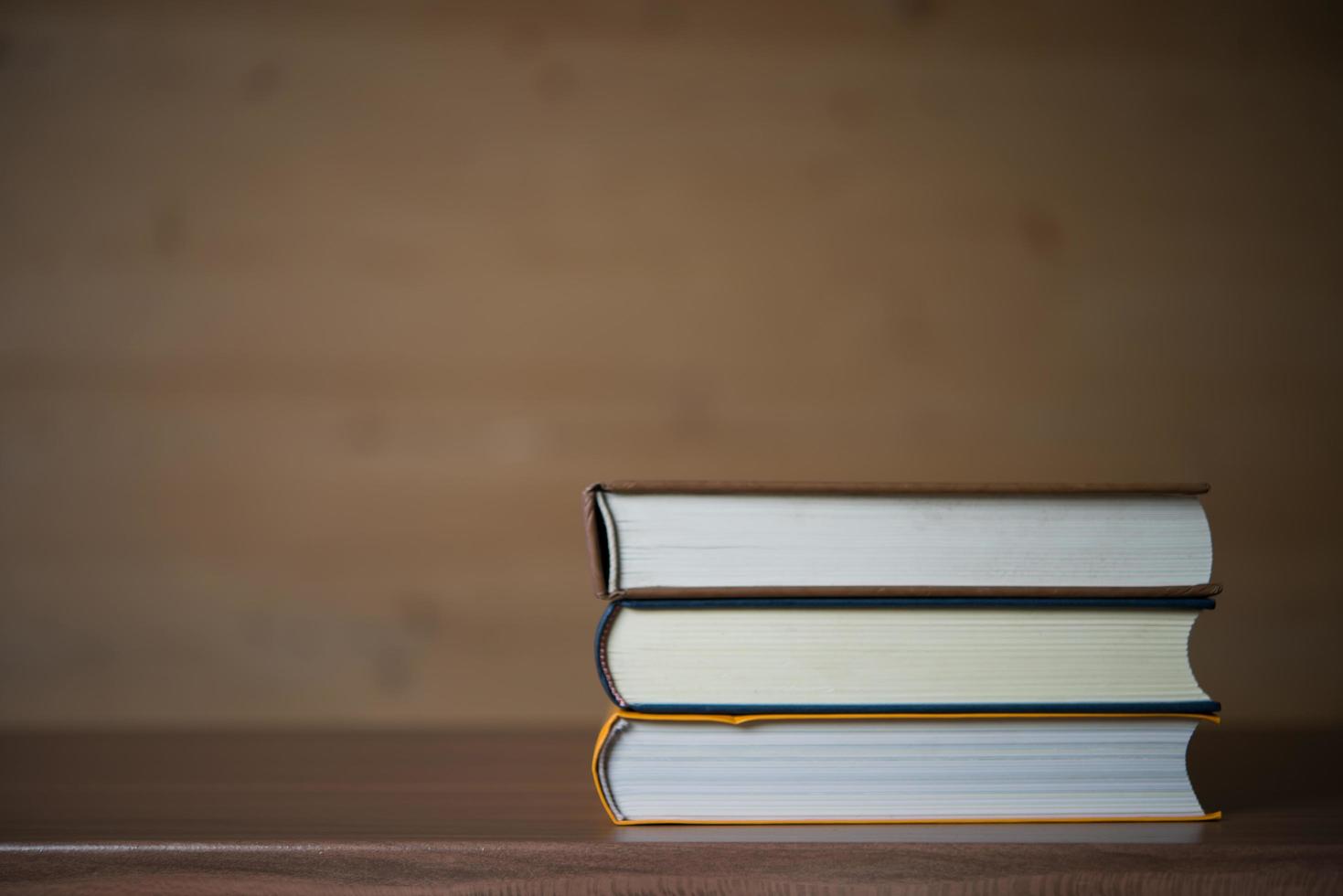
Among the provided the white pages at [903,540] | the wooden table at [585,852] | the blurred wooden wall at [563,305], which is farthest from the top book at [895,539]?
the blurred wooden wall at [563,305]

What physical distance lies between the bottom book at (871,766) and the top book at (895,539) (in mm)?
59

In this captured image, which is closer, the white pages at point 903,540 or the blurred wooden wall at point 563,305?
the white pages at point 903,540

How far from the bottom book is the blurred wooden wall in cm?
44

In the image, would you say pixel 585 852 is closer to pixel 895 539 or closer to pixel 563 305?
pixel 895 539

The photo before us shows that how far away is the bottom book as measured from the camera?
508 millimetres

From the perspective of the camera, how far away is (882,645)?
511 mm

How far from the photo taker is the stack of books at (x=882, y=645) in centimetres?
50

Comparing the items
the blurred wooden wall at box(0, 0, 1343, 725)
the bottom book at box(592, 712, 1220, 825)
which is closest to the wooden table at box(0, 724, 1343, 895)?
the bottom book at box(592, 712, 1220, 825)

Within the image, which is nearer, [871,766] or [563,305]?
[871,766]

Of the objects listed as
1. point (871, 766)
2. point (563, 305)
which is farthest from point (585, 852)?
point (563, 305)

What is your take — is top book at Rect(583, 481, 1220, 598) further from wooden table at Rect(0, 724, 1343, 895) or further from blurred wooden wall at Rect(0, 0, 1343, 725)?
blurred wooden wall at Rect(0, 0, 1343, 725)

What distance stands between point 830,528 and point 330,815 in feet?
0.89

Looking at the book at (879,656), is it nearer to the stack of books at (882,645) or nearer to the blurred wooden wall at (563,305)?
the stack of books at (882,645)

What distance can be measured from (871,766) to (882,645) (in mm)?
55
